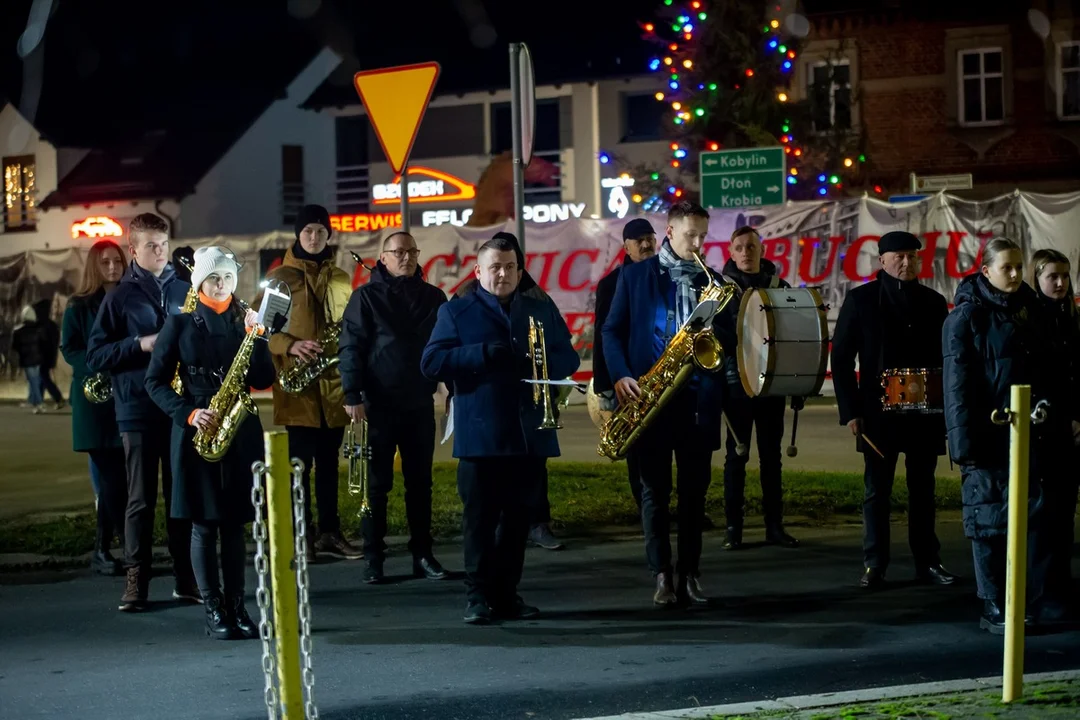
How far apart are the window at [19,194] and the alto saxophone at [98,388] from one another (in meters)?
51.6

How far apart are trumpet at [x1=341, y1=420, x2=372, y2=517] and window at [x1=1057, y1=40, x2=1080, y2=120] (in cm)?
2870

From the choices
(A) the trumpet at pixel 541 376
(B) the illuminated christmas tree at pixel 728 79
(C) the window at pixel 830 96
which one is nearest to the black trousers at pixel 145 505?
(A) the trumpet at pixel 541 376

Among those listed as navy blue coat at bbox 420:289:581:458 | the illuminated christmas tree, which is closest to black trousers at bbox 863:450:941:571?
navy blue coat at bbox 420:289:581:458

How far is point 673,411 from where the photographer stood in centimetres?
801

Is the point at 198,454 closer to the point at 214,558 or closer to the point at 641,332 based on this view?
the point at 214,558

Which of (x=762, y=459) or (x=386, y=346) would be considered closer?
(x=386, y=346)

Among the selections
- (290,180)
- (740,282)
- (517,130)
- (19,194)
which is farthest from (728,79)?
(19,194)

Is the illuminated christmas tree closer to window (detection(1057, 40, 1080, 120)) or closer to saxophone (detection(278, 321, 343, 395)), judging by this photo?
window (detection(1057, 40, 1080, 120))

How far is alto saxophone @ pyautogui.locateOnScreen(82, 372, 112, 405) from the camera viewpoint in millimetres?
9477

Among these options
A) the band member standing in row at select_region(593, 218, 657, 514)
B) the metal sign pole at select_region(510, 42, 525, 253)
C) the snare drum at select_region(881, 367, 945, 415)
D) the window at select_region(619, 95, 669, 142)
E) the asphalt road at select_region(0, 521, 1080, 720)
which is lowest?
the asphalt road at select_region(0, 521, 1080, 720)

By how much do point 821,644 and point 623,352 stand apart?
1870mm

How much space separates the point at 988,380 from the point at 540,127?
48.5m

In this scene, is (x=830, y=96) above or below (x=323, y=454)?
above

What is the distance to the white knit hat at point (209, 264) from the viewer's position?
760 cm
